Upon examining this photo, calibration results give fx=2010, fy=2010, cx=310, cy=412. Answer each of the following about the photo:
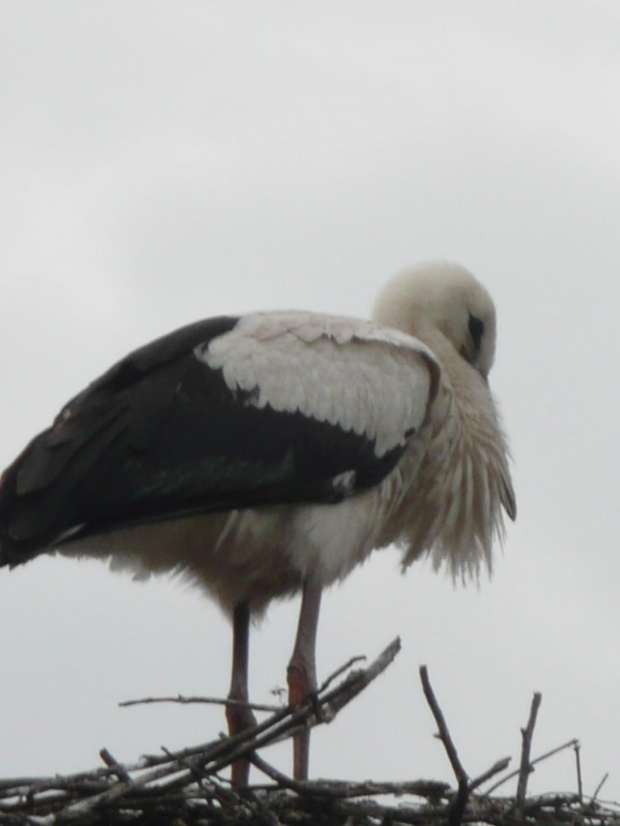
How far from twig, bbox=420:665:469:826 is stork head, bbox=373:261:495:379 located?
2752 millimetres

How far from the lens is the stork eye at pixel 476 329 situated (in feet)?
24.0

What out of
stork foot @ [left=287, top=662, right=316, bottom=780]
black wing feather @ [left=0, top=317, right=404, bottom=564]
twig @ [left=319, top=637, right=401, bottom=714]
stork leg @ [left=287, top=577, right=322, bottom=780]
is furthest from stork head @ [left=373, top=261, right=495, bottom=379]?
twig @ [left=319, top=637, right=401, bottom=714]

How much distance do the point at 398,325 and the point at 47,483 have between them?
191cm

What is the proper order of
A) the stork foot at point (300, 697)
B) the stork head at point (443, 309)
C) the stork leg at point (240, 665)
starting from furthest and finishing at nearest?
the stork head at point (443, 309)
the stork leg at point (240, 665)
the stork foot at point (300, 697)

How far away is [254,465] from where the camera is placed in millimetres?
6180

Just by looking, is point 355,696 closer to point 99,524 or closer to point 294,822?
point 294,822

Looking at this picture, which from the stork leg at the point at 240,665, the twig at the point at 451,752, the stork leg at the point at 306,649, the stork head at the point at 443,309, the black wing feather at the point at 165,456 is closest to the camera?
the twig at the point at 451,752

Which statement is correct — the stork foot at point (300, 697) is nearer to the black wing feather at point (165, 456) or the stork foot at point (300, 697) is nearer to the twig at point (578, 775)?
the black wing feather at point (165, 456)

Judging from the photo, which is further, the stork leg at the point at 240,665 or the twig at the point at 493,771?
the stork leg at the point at 240,665

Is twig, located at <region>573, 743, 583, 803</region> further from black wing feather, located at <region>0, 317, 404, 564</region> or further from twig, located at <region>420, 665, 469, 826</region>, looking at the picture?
black wing feather, located at <region>0, 317, 404, 564</region>

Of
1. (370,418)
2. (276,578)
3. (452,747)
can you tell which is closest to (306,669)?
(276,578)

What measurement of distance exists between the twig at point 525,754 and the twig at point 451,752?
28 centimetres

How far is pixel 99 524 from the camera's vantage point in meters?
5.91

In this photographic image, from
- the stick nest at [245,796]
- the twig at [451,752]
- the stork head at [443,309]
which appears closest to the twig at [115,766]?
the stick nest at [245,796]
